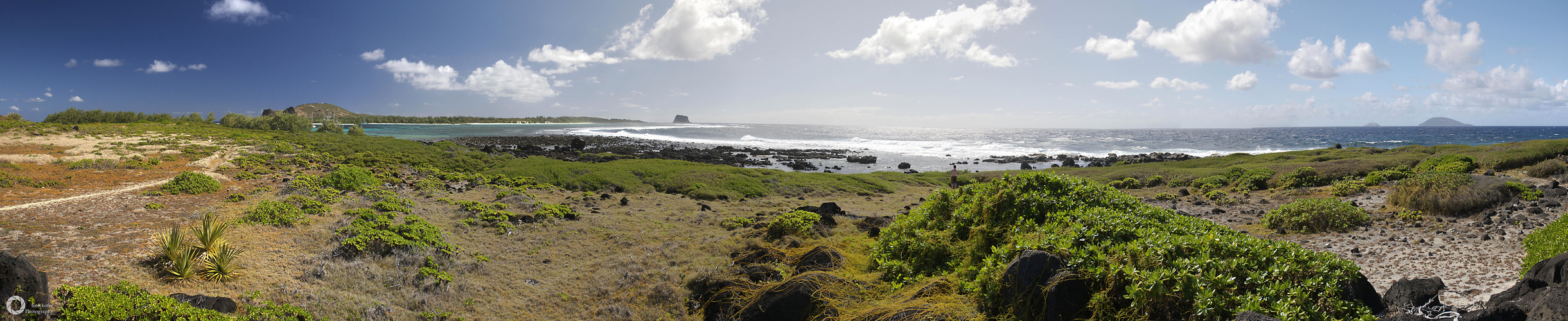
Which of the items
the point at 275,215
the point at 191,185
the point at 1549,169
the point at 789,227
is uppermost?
the point at 1549,169

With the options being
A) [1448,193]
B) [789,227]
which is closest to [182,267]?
[789,227]

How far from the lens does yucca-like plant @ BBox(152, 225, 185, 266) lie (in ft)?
18.0

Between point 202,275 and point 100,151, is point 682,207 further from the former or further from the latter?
point 100,151

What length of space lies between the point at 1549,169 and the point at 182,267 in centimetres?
2368

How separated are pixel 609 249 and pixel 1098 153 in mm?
53141

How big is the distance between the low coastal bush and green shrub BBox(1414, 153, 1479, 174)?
5568 millimetres

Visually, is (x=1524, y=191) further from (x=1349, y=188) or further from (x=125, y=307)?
(x=125, y=307)

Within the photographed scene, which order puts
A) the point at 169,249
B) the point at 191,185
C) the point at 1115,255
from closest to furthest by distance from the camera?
1. the point at 1115,255
2. the point at 169,249
3. the point at 191,185

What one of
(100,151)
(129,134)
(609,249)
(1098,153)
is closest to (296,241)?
(609,249)

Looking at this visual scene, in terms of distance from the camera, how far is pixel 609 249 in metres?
9.09

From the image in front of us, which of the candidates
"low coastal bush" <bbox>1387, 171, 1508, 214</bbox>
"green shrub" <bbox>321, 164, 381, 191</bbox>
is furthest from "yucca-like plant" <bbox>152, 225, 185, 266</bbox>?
"low coastal bush" <bbox>1387, 171, 1508, 214</bbox>

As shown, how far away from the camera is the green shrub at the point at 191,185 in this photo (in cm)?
953

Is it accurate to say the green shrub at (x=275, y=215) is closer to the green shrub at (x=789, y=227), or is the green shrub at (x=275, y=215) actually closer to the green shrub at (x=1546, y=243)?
the green shrub at (x=789, y=227)

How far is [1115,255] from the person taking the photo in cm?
396
